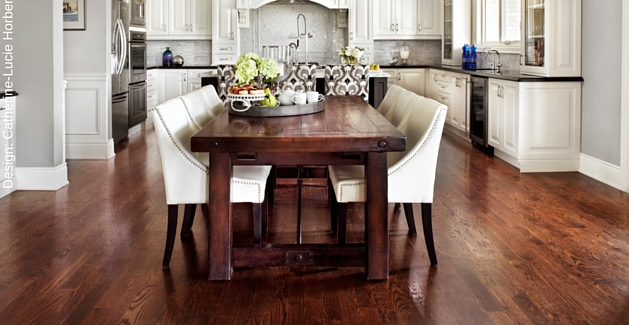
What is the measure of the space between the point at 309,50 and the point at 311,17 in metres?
0.51

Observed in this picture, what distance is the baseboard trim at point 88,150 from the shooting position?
655 cm

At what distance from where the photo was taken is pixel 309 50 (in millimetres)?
9883

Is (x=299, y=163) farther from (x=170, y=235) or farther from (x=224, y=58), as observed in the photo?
(x=224, y=58)

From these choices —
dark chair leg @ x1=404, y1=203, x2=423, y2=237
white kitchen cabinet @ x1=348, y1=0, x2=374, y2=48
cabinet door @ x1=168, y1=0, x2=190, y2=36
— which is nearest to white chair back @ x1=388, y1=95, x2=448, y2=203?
dark chair leg @ x1=404, y1=203, x2=423, y2=237

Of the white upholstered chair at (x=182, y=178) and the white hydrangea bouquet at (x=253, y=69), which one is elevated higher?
the white hydrangea bouquet at (x=253, y=69)

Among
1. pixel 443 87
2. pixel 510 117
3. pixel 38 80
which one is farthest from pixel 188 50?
pixel 510 117

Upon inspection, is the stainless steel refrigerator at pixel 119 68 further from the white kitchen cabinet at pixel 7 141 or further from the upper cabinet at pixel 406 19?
the upper cabinet at pixel 406 19

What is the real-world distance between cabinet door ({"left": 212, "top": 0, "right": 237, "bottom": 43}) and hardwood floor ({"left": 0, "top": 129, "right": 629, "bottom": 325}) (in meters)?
4.95

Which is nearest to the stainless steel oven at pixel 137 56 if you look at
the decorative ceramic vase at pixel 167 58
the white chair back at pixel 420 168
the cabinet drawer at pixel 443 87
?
the decorative ceramic vase at pixel 167 58

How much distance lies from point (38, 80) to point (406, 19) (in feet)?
20.4

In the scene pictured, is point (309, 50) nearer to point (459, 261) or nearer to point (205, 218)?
point (205, 218)

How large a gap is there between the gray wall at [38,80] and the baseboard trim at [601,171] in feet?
14.6

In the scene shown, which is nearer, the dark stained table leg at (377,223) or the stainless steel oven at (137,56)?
the dark stained table leg at (377,223)

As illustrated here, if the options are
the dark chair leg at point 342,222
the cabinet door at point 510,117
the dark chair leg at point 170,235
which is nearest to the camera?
the dark chair leg at point 170,235
